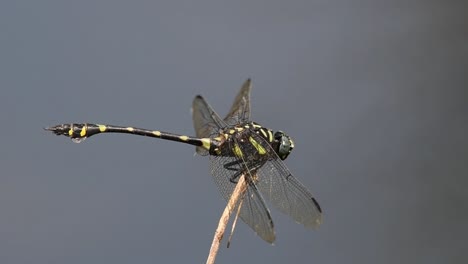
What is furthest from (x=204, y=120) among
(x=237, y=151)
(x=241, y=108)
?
(x=237, y=151)

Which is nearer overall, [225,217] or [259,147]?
[225,217]

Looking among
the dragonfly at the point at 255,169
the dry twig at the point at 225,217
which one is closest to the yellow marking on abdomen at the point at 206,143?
the dragonfly at the point at 255,169

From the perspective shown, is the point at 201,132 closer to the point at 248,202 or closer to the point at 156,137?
the point at 156,137

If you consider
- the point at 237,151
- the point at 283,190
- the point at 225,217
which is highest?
the point at 237,151

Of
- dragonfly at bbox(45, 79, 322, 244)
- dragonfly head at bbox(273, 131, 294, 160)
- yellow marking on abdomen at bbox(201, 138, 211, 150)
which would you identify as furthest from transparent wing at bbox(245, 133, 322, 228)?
yellow marking on abdomen at bbox(201, 138, 211, 150)

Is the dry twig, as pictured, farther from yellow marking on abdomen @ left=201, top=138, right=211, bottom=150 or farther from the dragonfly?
yellow marking on abdomen @ left=201, top=138, right=211, bottom=150

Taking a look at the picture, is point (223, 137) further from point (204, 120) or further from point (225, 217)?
point (225, 217)

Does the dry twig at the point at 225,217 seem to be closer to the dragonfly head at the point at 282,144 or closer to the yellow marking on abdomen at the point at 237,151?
the yellow marking on abdomen at the point at 237,151
